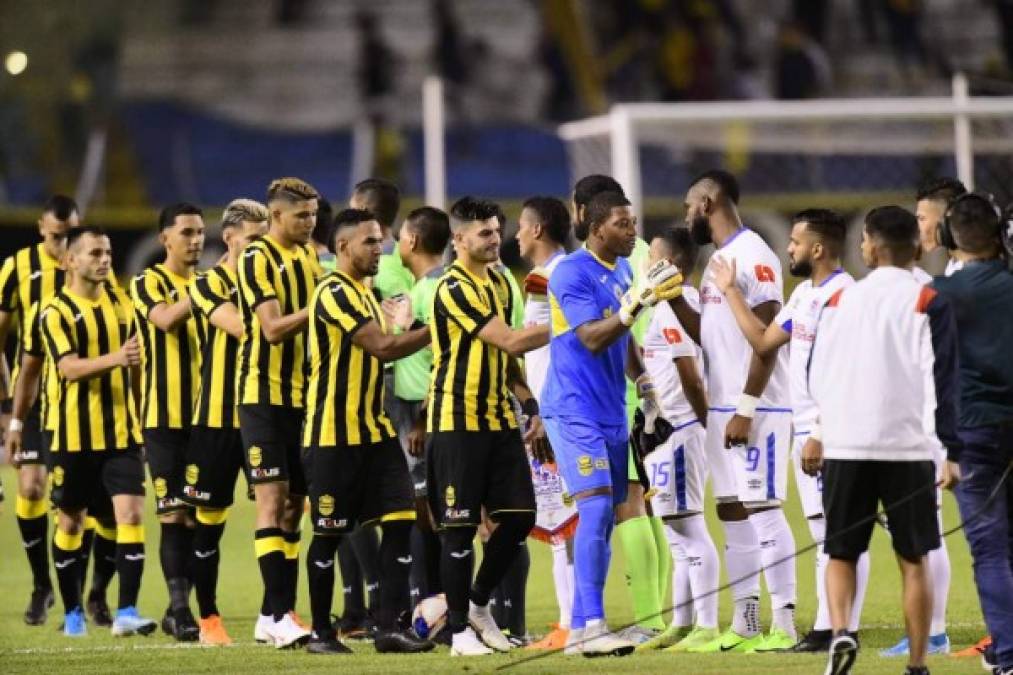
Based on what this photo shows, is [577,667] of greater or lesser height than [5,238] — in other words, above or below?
below

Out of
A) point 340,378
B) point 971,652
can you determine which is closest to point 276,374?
point 340,378

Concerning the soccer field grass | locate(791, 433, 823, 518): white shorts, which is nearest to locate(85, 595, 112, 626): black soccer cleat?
the soccer field grass

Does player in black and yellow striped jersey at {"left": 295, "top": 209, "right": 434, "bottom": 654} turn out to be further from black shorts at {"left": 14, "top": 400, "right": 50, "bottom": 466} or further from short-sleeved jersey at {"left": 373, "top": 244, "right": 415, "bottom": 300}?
black shorts at {"left": 14, "top": 400, "right": 50, "bottom": 466}

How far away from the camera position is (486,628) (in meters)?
8.69

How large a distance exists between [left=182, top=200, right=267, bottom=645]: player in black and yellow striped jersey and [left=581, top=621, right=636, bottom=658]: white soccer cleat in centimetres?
227

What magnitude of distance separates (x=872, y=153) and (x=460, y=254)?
14529 mm

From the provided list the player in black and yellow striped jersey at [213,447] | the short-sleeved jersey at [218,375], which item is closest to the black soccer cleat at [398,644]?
the player in black and yellow striped jersey at [213,447]

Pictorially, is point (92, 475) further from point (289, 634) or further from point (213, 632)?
point (289, 634)

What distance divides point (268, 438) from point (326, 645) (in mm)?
1036

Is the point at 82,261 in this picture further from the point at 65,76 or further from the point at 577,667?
the point at 65,76

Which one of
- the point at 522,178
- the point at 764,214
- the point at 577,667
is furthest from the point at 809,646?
the point at 522,178

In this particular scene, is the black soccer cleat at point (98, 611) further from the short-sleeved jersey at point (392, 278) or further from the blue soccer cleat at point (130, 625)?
the short-sleeved jersey at point (392, 278)

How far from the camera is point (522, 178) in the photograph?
27625 mm

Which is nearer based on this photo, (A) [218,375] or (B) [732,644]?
(B) [732,644]
